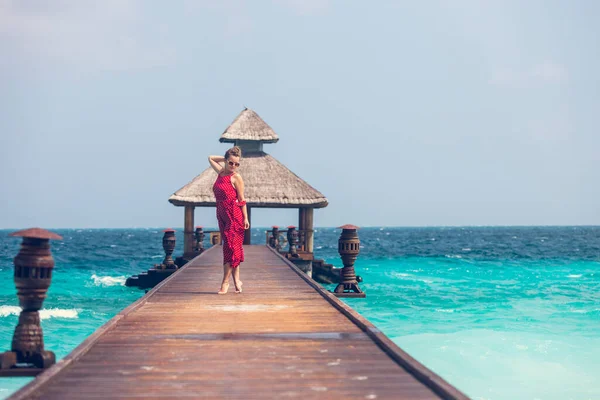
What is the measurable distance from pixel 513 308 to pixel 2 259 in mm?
42002

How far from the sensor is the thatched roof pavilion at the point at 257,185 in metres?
22.1

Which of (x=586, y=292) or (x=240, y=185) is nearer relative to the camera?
(x=240, y=185)

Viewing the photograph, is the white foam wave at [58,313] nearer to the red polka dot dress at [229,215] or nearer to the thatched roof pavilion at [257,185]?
the thatched roof pavilion at [257,185]

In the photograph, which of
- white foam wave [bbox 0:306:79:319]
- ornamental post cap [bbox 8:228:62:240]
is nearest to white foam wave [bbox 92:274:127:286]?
white foam wave [bbox 0:306:79:319]

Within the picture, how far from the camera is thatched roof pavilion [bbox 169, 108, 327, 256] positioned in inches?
869

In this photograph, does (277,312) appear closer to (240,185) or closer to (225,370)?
(240,185)

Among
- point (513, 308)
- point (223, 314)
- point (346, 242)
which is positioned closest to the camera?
point (223, 314)

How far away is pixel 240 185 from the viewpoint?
873cm

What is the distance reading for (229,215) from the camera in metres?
8.72

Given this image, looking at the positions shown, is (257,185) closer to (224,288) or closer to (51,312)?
(51,312)

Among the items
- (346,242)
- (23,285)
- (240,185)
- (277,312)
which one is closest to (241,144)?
(346,242)

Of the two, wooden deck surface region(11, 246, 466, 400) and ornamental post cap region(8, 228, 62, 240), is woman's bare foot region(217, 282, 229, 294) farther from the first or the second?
ornamental post cap region(8, 228, 62, 240)

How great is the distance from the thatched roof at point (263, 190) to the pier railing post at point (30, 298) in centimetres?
1650

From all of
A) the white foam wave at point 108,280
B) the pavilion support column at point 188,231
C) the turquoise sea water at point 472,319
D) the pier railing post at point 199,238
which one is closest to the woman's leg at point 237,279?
the turquoise sea water at point 472,319
